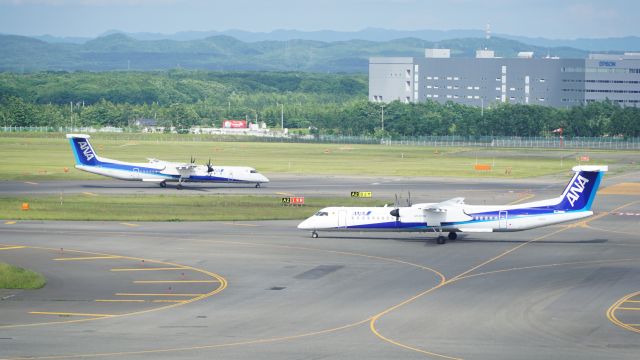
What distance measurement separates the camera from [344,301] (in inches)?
2216

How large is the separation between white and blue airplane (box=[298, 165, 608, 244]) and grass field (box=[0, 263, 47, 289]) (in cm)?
2459

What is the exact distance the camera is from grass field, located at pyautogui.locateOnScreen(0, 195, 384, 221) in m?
93.8

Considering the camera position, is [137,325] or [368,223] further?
[368,223]

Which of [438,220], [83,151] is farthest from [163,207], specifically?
[438,220]

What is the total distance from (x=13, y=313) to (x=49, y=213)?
43273 mm

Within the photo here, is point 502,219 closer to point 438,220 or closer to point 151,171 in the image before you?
point 438,220

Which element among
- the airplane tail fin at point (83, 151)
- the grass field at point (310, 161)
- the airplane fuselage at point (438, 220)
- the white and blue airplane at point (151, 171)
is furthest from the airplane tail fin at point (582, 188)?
the grass field at point (310, 161)

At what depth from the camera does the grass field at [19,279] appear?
59.8 meters

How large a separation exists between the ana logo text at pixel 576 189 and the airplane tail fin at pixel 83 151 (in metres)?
64.8

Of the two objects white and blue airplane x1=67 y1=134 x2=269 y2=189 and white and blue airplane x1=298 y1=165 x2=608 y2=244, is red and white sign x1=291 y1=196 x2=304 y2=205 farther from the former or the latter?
white and blue airplane x1=298 y1=165 x2=608 y2=244

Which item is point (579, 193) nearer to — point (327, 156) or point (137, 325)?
point (137, 325)

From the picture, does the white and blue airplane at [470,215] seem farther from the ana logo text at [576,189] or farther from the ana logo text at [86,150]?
the ana logo text at [86,150]

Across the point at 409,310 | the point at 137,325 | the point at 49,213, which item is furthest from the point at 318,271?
the point at 49,213

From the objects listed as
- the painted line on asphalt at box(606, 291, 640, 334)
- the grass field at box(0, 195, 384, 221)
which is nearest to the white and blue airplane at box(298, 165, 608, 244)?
the grass field at box(0, 195, 384, 221)
